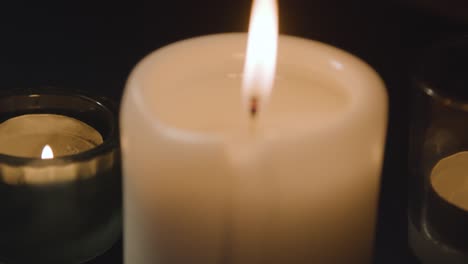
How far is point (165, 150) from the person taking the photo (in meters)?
0.34

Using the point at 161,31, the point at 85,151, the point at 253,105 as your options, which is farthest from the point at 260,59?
the point at 161,31

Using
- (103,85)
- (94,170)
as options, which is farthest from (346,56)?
(103,85)

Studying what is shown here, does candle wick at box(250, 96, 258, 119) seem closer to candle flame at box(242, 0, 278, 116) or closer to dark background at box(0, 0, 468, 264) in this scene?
candle flame at box(242, 0, 278, 116)

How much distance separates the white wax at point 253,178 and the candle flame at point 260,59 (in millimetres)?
16

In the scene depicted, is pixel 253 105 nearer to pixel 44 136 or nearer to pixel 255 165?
pixel 255 165

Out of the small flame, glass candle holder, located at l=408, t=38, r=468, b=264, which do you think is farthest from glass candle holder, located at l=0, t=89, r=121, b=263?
glass candle holder, located at l=408, t=38, r=468, b=264

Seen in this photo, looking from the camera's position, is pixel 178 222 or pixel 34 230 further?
pixel 34 230

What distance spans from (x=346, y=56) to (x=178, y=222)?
0.42 feet

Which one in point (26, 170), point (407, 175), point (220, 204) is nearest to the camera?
point (220, 204)

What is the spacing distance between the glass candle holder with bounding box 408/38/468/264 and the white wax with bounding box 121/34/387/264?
14cm

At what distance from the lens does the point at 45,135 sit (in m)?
0.57

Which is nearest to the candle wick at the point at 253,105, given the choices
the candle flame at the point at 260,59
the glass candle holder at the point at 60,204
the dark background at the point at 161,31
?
the candle flame at the point at 260,59

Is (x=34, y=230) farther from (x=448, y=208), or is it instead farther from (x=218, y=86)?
(x=448, y=208)

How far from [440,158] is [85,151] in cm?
26
